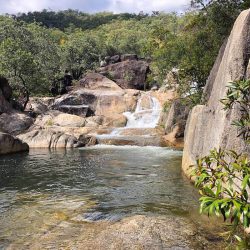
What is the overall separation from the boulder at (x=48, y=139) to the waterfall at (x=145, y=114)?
12855mm

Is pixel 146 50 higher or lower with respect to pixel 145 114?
higher

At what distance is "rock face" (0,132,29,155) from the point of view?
1229 inches

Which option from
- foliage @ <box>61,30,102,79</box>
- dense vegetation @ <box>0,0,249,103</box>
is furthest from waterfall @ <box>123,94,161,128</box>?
foliage @ <box>61,30,102,79</box>

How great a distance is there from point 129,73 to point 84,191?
51657mm

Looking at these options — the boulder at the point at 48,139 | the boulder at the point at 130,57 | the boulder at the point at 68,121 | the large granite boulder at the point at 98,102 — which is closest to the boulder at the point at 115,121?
→ the large granite boulder at the point at 98,102

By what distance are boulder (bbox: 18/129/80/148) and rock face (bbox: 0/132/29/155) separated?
242cm

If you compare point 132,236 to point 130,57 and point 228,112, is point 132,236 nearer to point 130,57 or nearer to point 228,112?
point 228,112

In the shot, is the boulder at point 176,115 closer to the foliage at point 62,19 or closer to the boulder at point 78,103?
the boulder at point 78,103

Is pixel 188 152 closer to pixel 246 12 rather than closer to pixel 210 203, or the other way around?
pixel 246 12

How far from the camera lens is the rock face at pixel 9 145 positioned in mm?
31219

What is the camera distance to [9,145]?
3170 cm

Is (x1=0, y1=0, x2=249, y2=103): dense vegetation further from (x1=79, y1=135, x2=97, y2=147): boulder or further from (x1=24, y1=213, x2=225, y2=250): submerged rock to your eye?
(x1=24, y1=213, x2=225, y2=250): submerged rock

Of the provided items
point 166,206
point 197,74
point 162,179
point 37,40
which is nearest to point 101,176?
point 162,179

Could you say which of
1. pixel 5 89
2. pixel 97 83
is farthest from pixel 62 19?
pixel 5 89
